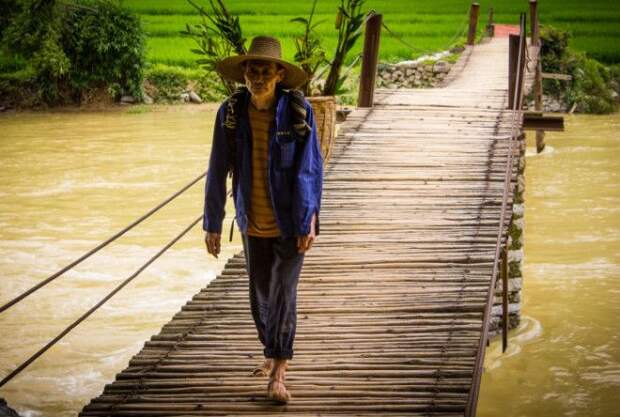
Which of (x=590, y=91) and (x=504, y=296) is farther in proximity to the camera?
(x=590, y=91)

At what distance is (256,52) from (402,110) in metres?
5.98

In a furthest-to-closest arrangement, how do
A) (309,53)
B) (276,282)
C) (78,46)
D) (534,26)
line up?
1. (78,46)
2. (534,26)
3. (309,53)
4. (276,282)

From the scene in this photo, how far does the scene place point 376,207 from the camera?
646 centimetres

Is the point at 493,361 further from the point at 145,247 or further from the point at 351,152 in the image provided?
the point at 145,247

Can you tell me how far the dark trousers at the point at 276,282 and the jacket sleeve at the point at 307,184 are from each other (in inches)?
3.8

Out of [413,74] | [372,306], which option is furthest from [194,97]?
[372,306]

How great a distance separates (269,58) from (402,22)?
22.5m

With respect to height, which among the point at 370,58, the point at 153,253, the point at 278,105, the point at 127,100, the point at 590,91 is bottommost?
the point at 153,253

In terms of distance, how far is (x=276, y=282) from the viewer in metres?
3.63

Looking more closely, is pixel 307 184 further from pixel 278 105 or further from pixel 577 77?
pixel 577 77

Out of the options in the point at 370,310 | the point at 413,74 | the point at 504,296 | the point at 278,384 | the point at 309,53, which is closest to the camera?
the point at 278,384

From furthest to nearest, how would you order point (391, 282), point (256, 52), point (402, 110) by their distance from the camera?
point (402, 110) → point (391, 282) → point (256, 52)

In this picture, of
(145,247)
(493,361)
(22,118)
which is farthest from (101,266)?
(22,118)

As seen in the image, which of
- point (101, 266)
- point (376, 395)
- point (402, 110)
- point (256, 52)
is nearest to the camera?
point (256, 52)
